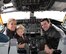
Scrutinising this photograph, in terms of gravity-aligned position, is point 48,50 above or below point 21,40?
below

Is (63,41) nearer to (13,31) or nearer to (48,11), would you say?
(13,31)

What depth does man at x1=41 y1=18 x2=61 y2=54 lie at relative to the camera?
2.56 metres

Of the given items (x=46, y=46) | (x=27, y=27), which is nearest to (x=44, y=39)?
(x=46, y=46)

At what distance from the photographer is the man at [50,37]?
8.41 ft

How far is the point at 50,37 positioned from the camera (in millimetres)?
2600

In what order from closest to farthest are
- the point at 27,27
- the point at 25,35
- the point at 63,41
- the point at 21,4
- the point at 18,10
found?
the point at 63,41
the point at 25,35
the point at 27,27
the point at 21,4
the point at 18,10

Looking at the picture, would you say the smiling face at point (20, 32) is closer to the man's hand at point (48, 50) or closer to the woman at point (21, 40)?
the woman at point (21, 40)

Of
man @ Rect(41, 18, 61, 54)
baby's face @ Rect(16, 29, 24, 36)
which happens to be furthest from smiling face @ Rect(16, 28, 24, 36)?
man @ Rect(41, 18, 61, 54)

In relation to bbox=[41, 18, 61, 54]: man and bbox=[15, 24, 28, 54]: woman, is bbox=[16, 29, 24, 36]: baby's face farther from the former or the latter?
bbox=[41, 18, 61, 54]: man

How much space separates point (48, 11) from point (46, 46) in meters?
1.03

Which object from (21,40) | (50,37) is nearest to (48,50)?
(50,37)

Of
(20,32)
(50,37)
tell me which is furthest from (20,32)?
(50,37)

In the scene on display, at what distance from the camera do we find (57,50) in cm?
254

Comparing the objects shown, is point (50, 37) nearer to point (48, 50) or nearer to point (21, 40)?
point (48, 50)
